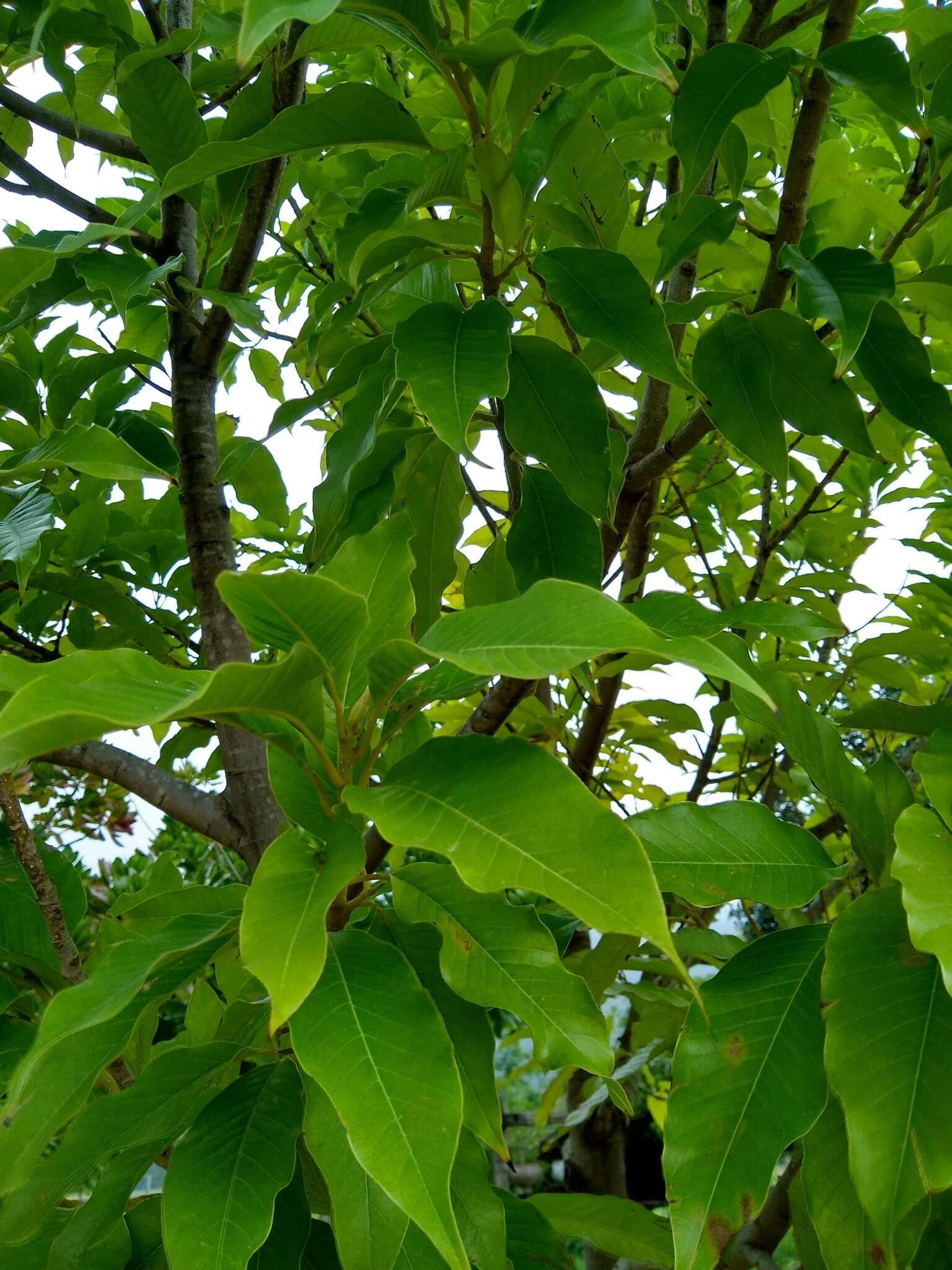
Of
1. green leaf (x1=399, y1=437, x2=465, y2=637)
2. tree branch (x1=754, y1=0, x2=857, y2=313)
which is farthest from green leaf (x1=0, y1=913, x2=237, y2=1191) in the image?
tree branch (x1=754, y1=0, x2=857, y2=313)

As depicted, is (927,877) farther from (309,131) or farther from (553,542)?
(309,131)

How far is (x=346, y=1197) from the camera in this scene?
1.87ft

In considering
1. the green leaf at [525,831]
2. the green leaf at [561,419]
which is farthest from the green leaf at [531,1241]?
the green leaf at [561,419]

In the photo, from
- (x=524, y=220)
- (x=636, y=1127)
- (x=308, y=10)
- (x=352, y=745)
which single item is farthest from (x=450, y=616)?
(x=636, y=1127)

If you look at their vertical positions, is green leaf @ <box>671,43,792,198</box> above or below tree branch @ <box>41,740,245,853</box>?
above

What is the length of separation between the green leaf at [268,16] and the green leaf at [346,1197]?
0.50 m

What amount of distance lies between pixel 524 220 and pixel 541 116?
79mm

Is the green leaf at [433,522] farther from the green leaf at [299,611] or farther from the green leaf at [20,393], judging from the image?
the green leaf at [20,393]

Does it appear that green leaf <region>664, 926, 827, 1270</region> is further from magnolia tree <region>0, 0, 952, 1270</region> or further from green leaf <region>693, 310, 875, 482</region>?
green leaf <region>693, 310, 875, 482</region>

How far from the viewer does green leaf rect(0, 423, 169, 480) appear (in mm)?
849

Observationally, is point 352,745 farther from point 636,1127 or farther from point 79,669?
point 636,1127

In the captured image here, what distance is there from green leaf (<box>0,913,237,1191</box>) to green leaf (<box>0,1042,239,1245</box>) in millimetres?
34

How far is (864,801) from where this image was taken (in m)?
0.70

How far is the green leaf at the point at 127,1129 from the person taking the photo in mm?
633
